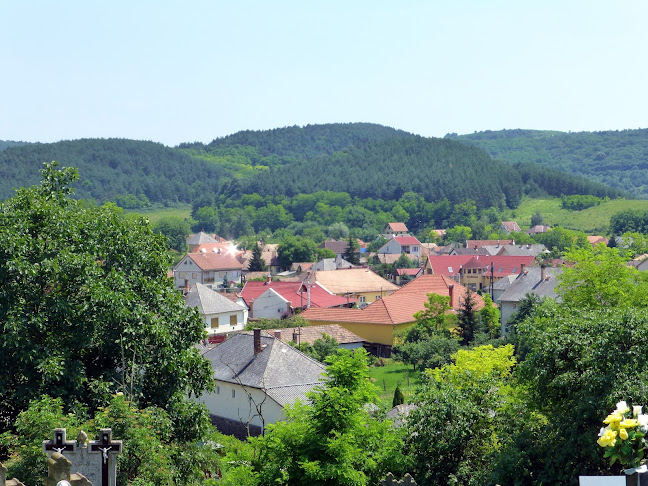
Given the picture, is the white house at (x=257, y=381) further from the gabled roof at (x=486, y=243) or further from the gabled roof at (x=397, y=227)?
the gabled roof at (x=397, y=227)

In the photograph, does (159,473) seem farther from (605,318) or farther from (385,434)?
(605,318)

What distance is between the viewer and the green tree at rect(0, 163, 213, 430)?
59.8 feet

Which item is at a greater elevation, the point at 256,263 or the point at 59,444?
the point at 59,444

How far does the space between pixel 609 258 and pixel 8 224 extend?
31.3m

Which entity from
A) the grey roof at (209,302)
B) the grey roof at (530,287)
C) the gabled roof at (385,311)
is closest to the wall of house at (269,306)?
the grey roof at (209,302)

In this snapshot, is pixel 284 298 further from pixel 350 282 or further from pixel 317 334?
pixel 317 334

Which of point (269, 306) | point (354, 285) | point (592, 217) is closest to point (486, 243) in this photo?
point (592, 217)

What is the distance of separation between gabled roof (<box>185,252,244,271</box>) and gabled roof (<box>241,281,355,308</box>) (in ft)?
103

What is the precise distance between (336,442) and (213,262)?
3740 inches

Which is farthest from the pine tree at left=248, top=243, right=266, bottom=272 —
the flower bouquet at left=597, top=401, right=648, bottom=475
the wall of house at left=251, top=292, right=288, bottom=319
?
the flower bouquet at left=597, top=401, right=648, bottom=475

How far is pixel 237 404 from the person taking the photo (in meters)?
35.5

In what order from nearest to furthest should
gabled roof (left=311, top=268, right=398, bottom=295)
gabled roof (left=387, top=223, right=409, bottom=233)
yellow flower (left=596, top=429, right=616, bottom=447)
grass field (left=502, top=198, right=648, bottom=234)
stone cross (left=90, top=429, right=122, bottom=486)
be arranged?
yellow flower (left=596, top=429, right=616, bottom=447) < stone cross (left=90, top=429, right=122, bottom=486) < gabled roof (left=311, top=268, right=398, bottom=295) < grass field (left=502, top=198, right=648, bottom=234) < gabled roof (left=387, top=223, right=409, bottom=233)

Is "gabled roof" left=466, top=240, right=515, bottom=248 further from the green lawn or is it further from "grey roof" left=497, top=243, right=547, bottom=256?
the green lawn

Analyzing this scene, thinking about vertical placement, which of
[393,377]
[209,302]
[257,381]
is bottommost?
[393,377]
